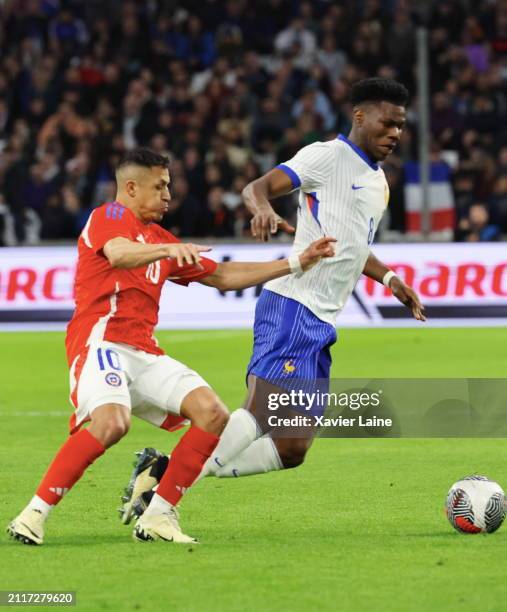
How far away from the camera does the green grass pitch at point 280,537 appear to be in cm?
574

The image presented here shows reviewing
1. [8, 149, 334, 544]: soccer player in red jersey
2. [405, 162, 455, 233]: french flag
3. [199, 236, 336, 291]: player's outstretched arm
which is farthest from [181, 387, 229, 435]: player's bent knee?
[405, 162, 455, 233]: french flag

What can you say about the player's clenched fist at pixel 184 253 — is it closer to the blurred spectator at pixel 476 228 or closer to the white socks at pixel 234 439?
the white socks at pixel 234 439

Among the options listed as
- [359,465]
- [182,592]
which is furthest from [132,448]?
[182,592]

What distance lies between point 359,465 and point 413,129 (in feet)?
43.6

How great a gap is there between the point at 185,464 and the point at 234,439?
495mm

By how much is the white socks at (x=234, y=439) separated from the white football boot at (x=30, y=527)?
0.91m

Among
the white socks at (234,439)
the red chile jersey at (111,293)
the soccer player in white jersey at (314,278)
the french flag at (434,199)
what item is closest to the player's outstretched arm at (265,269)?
the red chile jersey at (111,293)

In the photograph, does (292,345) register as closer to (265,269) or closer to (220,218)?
(265,269)

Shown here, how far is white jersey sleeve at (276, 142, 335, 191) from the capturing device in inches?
Result: 292

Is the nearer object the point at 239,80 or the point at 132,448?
the point at 132,448

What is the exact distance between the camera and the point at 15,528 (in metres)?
6.71

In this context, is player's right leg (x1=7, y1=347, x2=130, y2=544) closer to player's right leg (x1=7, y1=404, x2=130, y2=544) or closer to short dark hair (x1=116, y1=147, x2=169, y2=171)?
player's right leg (x1=7, y1=404, x2=130, y2=544)

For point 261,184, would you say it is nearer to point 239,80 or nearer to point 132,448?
point 132,448

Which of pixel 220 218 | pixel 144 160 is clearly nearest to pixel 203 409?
pixel 144 160
